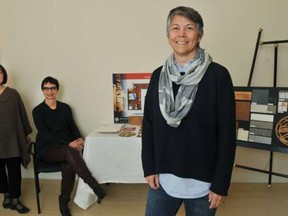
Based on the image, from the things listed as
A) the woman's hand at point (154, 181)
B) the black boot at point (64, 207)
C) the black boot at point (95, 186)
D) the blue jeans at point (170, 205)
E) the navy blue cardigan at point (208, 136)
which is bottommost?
the black boot at point (64, 207)

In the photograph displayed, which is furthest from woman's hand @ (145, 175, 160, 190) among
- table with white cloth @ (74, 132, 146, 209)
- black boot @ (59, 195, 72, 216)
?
black boot @ (59, 195, 72, 216)

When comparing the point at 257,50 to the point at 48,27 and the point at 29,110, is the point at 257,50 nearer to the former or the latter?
the point at 48,27

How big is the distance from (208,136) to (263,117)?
1602 millimetres

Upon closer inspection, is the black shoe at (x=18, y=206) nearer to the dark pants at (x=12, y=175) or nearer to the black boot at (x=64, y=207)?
the dark pants at (x=12, y=175)

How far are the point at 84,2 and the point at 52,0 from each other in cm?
35

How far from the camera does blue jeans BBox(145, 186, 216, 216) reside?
1130 mm

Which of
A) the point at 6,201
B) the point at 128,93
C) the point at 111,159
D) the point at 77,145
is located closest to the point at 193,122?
the point at 111,159

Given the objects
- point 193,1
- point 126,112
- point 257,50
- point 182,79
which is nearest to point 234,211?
point 126,112

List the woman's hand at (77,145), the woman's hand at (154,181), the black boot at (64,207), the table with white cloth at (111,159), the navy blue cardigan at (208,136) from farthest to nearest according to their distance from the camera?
the woman's hand at (77,145)
the table with white cloth at (111,159)
the black boot at (64,207)
the woman's hand at (154,181)
the navy blue cardigan at (208,136)

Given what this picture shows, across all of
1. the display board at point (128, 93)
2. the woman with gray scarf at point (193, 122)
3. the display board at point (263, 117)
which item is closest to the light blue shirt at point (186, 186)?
the woman with gray scarf at point (193, 122)

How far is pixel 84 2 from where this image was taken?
281 centimetres

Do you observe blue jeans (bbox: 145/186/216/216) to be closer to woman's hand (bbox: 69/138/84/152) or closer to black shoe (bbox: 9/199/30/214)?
woman's hand (bbox: 69/138/84/152)

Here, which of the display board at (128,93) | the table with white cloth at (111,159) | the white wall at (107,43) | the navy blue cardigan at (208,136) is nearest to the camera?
the navy blue cardigan at (208,136)

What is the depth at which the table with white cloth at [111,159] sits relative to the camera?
239cm
